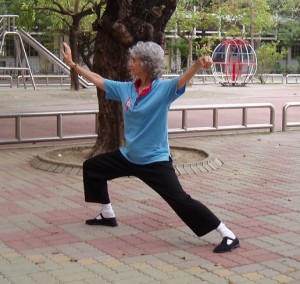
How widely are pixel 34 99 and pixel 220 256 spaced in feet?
63.3

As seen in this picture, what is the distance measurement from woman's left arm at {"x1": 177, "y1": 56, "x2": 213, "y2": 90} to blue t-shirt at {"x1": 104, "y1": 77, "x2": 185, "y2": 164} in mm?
89

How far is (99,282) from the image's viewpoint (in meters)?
5.11

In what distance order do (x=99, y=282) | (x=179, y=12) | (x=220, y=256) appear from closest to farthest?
(x=99, y=282)
(x=220, y=256)
(x=179, y=12)

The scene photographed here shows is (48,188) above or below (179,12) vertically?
below

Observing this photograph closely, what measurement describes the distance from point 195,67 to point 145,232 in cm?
181

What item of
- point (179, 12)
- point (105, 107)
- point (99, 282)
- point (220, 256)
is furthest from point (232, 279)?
point (179, 12)

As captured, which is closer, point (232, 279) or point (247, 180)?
point (232, 279)

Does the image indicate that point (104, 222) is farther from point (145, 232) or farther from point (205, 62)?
point (205, 62)

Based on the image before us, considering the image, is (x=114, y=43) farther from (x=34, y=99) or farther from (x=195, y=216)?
(x=34, y=99)

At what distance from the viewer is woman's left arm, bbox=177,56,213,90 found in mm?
5438

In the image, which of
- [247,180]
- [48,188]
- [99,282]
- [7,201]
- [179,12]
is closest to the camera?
[99,282]

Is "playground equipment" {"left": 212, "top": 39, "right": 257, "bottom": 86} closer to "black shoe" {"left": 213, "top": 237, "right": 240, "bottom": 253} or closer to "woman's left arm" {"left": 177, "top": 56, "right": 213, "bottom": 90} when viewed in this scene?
"black shoe" {"left": 213, "top": 237, "right": 240, "bottom": 253}

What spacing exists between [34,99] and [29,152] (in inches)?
514

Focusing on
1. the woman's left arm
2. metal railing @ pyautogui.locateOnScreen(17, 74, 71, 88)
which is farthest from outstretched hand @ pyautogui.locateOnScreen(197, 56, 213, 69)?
metal railing @ pyautogui.locateOnScreen(17, 74, 71, 88)
